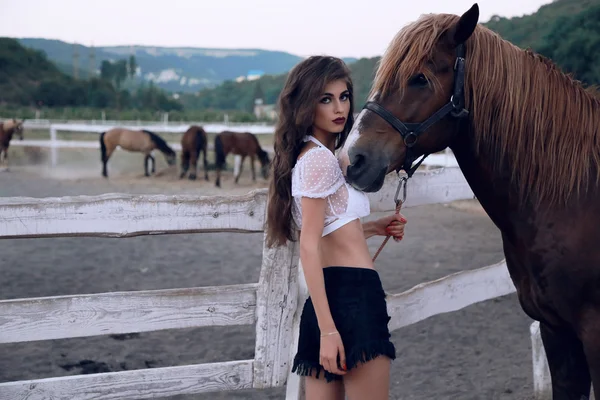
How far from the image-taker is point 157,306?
237 cm

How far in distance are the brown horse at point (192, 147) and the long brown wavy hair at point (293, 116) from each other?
13027 millimetres

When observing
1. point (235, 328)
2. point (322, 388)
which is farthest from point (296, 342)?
point (235, 328)


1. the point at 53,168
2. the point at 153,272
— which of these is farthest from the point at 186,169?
the point at 153,272

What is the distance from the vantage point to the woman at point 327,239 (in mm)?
1818

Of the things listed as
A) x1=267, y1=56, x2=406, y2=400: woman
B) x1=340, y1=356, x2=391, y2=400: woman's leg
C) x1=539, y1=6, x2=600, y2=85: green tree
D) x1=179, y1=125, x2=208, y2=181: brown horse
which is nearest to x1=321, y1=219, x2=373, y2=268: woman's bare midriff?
x1=267, y1=56, x2=406, y2=400: woman

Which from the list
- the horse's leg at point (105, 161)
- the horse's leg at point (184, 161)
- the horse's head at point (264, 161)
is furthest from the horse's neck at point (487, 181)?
the horse's leg at point (105, 161)

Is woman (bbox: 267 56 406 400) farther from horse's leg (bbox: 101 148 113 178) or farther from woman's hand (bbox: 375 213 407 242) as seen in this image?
horse's leg (bbox: 101 148 113 178)

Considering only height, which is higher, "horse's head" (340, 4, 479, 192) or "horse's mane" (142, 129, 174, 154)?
"horse's head" (340, 4, 479, 192)

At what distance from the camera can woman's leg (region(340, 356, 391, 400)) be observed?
1.84m

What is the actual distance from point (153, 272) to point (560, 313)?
4.58 meters

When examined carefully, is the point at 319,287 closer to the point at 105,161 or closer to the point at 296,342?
the point at 296,342

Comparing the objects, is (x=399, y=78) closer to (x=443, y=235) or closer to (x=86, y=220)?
(x=86, y=220)

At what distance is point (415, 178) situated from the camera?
3137 mm

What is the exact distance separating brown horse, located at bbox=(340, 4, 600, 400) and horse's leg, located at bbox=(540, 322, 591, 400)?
14 cm
